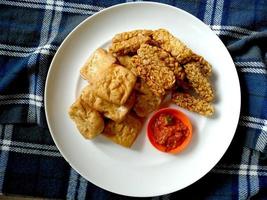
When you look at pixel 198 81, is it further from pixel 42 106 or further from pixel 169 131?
pixel 42 106

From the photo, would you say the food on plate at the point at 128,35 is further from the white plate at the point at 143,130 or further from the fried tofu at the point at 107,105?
the fried tofu at the point at 107,105

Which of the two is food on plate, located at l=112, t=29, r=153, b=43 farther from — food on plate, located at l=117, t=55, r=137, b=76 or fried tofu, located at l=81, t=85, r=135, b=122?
fried tofu, located at l=81, t=85, r=135, b=122

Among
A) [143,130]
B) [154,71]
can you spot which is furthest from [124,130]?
[154,71]

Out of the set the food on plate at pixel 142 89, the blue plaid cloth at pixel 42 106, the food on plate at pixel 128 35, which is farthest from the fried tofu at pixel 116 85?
the blue plaid cloth at pixel 42 106

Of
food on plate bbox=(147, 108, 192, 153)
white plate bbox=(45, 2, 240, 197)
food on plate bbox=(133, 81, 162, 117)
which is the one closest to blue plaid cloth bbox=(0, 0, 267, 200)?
white plate bbox=(45, 2, 240, 197)

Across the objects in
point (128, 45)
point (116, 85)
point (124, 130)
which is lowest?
point (124, 130)

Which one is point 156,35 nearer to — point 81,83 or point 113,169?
point 81,83

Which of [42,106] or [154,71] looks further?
[42,106]

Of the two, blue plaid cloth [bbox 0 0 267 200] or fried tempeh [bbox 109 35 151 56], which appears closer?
fried tempeh [bbox 109 35 151 56]
